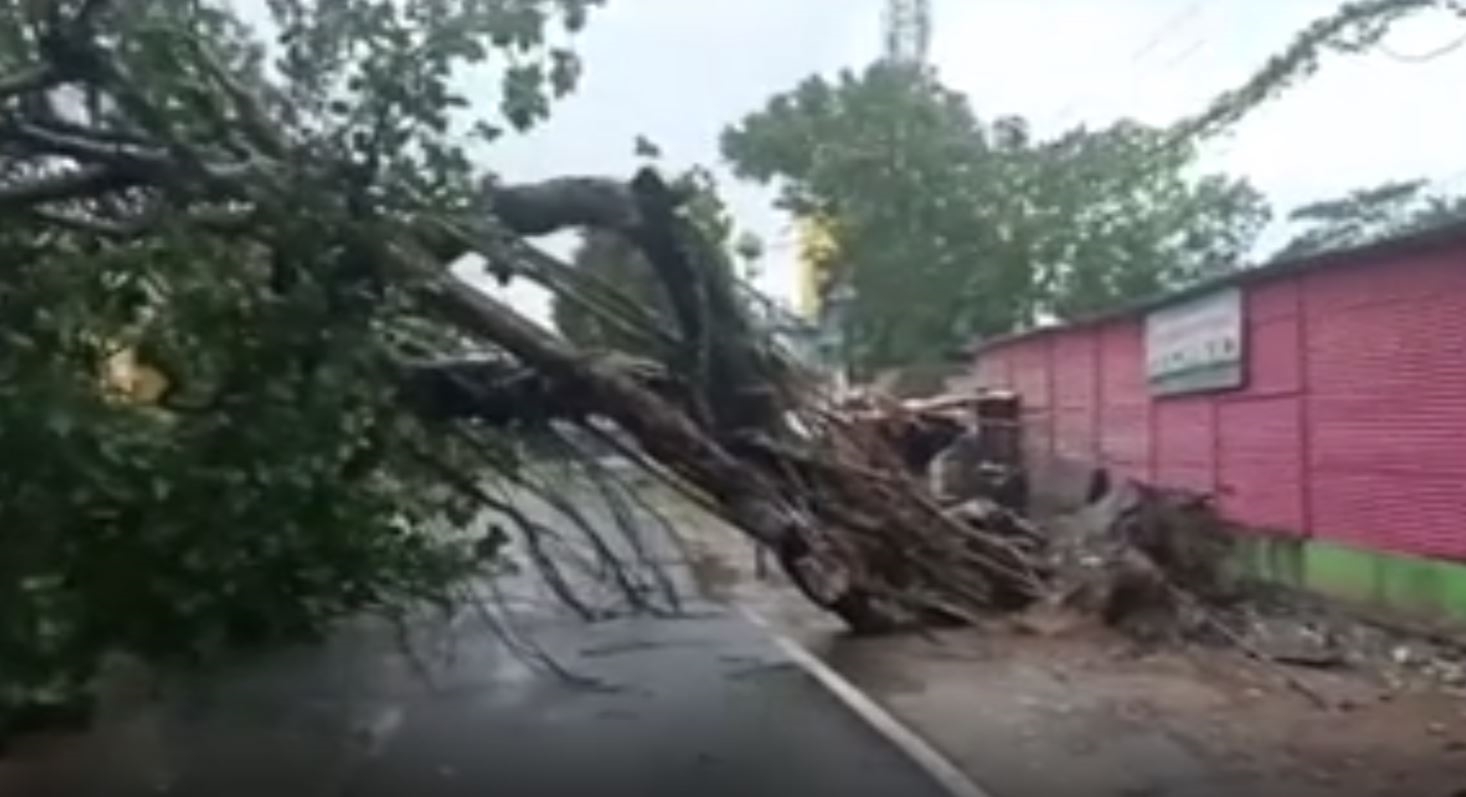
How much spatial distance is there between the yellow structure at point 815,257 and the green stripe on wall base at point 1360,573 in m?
19.2

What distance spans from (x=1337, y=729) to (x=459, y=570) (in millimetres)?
5428

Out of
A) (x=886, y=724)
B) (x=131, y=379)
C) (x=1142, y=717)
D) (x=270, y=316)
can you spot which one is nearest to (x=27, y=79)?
(x=270, y=316)

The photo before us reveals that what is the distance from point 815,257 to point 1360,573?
2288cm

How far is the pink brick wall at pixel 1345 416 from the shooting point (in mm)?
15539

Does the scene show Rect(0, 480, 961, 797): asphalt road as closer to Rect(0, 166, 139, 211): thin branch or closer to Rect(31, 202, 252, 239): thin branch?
Rect(31, 202, 252, 239): thin branch

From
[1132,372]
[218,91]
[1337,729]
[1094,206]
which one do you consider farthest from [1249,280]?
[1094,206]

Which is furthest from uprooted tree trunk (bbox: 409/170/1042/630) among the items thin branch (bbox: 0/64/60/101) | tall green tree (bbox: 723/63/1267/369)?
tall green tree (bbox: 723/63/1267/369)

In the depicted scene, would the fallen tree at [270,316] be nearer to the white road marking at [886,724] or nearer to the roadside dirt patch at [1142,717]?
the white road marking at [886,724]

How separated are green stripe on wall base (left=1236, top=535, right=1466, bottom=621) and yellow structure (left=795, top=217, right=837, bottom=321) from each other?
19235 mm

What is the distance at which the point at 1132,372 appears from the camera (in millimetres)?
24703

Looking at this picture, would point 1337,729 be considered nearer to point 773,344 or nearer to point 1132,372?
point 773,344

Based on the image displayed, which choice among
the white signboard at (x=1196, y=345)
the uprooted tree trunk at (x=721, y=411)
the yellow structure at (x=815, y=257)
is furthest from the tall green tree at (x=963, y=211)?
the uprooted tree trunk at (x=721, y=411)

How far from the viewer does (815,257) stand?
39.2 metres

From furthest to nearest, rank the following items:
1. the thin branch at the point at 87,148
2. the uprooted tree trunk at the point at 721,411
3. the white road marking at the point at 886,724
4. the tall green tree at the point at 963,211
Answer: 1. the tall green tree at the point at 963,211
2. the uprooted tree trunk at the point at 721,411
3. the thin branch at the point at 87,148
4. the white road marking at the point at 886,724
